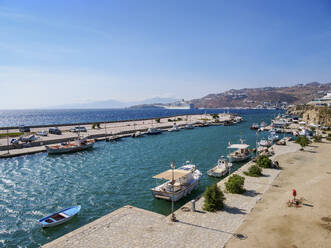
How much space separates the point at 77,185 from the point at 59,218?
9104 mm

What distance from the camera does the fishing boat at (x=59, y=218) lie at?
53.5 ft

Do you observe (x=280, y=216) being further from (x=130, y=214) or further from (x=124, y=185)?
(x=124, y=185)

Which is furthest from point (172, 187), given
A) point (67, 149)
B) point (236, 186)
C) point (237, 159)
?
point (67, 149)

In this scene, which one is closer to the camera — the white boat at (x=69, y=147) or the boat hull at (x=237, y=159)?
the boat hull at (x=237, y=159)

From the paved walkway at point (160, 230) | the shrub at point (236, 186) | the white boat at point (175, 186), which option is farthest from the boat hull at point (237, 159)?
the paved walkway at point (160, 230)

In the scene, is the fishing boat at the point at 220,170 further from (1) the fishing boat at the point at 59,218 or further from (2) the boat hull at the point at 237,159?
(1) the fishing boat at the point at 59,218

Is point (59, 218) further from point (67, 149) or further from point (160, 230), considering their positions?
point (67, 149)

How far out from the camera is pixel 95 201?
21219mm

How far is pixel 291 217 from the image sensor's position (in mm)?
15469

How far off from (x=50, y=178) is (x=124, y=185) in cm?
1100

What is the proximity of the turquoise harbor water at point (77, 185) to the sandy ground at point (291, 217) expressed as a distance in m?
7.18

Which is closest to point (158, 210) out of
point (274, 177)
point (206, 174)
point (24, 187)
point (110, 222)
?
point (110, 222)

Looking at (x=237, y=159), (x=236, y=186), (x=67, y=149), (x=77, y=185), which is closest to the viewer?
(x=236, y=186)

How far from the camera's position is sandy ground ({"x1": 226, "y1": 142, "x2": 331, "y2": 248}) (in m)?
12.7
